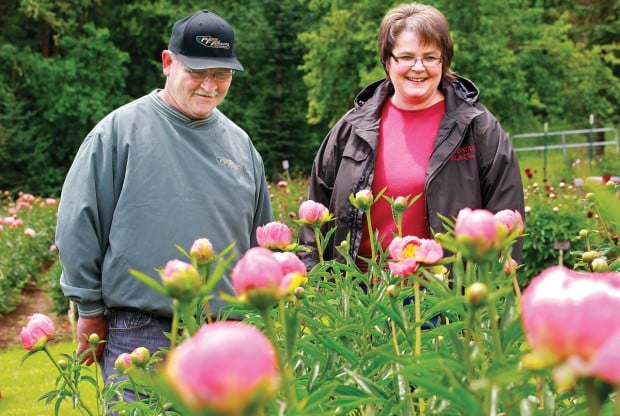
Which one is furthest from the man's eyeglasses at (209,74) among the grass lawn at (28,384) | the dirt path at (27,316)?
the dirt path at (27,316)

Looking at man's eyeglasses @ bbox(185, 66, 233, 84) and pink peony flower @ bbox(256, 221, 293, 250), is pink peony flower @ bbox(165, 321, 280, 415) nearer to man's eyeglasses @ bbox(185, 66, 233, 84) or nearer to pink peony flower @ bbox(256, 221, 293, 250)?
pink peony flower @ bbox(256, 221, 293, 250)

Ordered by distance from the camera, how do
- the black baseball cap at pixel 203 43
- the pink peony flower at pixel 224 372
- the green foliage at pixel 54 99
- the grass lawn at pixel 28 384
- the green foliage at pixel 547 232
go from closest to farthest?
the pink peony flower at pixel 224 372 → the black baseball cap at pixel 203 43 → the grass lawn at pixel 28 384 → the green foliage at pixel 547 232 → the green foliage at pixel 54 99

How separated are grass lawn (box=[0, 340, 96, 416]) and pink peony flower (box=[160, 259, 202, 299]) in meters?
3.95

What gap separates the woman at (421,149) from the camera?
2.49 meters

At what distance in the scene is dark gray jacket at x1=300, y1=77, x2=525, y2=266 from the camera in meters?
2.48

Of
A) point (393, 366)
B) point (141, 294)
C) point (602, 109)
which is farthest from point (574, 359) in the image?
point (602, 109)

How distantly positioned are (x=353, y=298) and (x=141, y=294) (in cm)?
128

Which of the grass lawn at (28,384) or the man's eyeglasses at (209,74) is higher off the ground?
the man's eyeglasses at (209,74)

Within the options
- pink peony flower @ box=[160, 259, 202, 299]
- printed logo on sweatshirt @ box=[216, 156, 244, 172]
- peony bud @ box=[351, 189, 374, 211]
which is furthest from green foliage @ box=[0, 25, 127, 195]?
pink peony flower @ box=[160, 259, 202, 299]

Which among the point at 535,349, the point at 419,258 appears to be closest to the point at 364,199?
the point at 419,258

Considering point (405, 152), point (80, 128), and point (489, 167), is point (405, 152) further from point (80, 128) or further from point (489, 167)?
point (80, 128)

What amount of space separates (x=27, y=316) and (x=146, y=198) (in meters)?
5.13

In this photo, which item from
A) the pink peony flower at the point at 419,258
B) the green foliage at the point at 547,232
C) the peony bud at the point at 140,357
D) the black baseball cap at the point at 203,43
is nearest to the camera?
the pink peony flower at the point at 419,258

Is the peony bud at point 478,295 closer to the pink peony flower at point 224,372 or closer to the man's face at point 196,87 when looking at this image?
the pink peony flower at point 224,372
